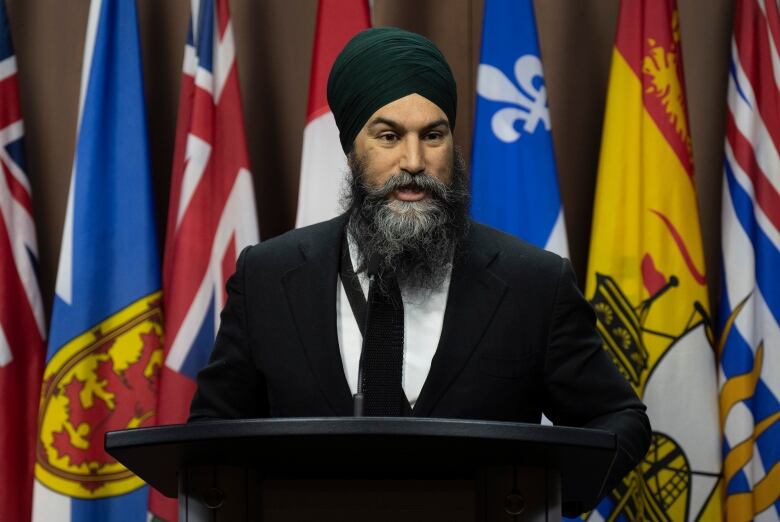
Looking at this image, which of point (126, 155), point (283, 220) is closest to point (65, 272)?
point (126, 155)

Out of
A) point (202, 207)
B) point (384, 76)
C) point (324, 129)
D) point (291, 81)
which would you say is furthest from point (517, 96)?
point (384, 76)

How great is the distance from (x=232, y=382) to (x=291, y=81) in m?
1.82

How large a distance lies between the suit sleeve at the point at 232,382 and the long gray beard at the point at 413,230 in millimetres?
270

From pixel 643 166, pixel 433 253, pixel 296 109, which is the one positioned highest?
pixel 296 109

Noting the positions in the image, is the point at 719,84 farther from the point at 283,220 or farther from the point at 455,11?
the point at 283,220

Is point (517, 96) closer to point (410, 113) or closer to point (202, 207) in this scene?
point (202, 207)

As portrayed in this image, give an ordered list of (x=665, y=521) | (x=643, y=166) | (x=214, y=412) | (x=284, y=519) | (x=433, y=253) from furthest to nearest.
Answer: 1. (x=643, y=166)
2. (x=665, y=521)
3. (x=433, y=253)
4. (x=214, y=412)
5. (x=284, y=519)

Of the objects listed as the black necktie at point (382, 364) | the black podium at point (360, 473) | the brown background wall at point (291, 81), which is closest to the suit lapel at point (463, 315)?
the black necktie at point (382, 364)

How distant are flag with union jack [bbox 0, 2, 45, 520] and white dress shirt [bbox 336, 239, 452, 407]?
4.88ft

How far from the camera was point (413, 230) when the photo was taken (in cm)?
→ 209

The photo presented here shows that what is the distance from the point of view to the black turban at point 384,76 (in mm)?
2096

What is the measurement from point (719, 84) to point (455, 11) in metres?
0.93

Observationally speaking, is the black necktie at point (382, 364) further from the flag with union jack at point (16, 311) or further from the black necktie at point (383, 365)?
the flag with union jack at point (16, 311)

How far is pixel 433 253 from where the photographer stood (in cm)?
211
